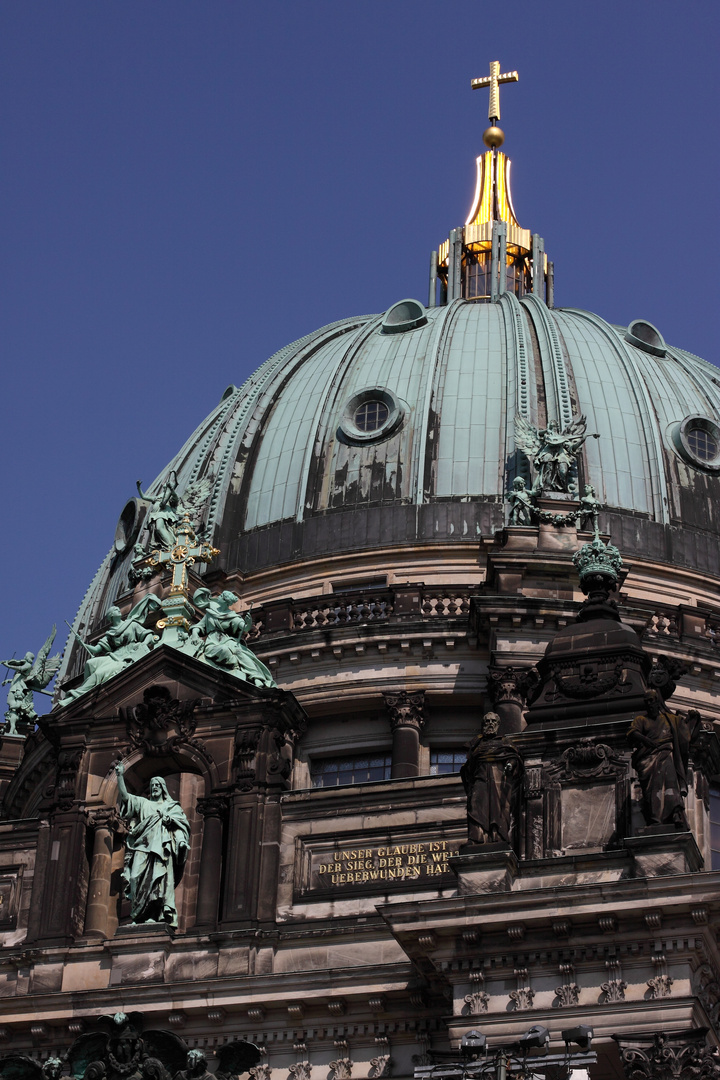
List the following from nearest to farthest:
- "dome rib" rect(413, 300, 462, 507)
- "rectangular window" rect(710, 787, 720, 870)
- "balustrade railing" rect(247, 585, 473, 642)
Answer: "rectangular window" rect(710, 787, 720, 870)
"balustrade railing" rect(247, 585, 473, 642)
"dome rib" rect(413, 300, 462, 507)

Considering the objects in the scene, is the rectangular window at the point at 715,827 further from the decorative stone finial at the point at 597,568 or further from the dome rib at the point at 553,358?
the dome rib at the point at 553,358

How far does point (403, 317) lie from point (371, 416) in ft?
15.5

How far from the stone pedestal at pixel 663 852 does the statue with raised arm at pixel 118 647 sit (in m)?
11.6

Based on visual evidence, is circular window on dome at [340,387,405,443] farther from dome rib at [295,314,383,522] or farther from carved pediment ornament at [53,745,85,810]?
carved pediment ornament at [53,745,85,810]

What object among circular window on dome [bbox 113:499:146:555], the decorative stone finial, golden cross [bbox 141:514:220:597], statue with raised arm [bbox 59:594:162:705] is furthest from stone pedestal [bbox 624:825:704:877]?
circular window on dome [bbox 113:499:146:555]

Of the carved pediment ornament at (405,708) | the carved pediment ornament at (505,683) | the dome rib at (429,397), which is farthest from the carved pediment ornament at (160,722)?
the dome rib at (429,397)

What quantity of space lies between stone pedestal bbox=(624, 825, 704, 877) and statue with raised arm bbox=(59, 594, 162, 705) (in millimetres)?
11582

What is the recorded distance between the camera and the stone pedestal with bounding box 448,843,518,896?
104 ft

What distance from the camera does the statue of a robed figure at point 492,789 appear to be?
32812 millimetres

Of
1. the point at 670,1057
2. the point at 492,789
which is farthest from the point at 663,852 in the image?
the point at 492,789

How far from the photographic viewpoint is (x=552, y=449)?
1935 inches

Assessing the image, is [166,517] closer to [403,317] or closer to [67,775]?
[67,775]

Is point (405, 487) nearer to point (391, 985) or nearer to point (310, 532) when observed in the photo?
point (310, 532)

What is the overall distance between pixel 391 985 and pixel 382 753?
13.4 metres
